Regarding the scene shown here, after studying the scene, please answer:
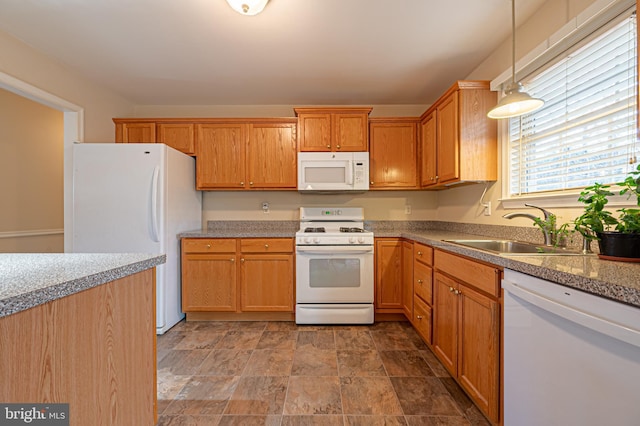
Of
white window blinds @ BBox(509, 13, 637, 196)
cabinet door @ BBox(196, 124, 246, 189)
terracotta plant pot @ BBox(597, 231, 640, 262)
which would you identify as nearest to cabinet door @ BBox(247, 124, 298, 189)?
cabinet door @ BBox(196, 124, 246, 189)

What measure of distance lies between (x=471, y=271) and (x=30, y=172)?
4705 millimetres

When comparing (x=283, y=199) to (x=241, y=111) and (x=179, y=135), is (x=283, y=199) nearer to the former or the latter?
(x=241, y=111)

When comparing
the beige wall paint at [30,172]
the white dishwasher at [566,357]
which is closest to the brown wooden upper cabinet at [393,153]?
the white dishwasher at [566,357]

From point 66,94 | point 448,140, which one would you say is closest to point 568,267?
point 448,140

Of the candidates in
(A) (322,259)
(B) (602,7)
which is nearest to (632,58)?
(B) (602,7)

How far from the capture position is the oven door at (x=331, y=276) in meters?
2.61

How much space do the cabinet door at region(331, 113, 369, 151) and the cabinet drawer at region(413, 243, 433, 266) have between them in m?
1.23

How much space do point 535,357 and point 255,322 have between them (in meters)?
2.34

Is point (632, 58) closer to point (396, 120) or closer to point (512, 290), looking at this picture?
point (512, 290)

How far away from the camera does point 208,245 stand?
267 centimetres

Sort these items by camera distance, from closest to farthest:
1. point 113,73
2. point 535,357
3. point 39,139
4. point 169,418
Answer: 1. point 535,357
2. point 169,418
3. point 113,73
4. point 39,139

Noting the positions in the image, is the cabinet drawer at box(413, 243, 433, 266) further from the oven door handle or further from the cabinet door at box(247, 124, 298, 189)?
the cabinet door at box(247, 124, 298, 189)

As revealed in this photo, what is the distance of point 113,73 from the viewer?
8.55 feet

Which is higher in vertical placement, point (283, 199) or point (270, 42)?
point (270, 42)
